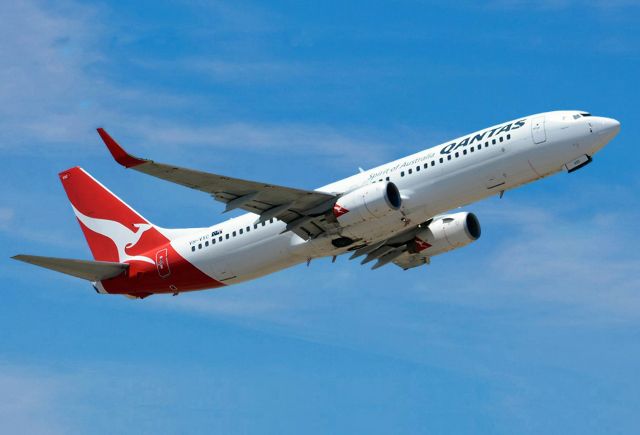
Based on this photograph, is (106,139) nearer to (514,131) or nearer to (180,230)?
(180,230)

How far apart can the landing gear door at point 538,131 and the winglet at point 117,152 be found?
675 inches

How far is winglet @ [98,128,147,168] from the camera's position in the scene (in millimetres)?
49438

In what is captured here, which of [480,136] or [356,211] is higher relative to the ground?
[480,136]

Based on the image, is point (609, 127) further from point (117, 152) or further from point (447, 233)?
point (117, 152)

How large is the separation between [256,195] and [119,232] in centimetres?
1302

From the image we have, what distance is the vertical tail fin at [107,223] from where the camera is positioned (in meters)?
62.9

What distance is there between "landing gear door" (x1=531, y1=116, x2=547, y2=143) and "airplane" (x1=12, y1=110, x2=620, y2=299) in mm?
44

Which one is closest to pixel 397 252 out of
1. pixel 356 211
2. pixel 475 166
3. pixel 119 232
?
pixel 356 211

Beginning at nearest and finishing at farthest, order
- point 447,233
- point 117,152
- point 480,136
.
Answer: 1. point 117,152
2. point 480,136
3. point 447,233

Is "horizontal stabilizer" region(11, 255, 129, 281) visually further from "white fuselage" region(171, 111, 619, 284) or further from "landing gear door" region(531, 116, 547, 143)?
"landing gear door" region(531, 116, 547, 143)

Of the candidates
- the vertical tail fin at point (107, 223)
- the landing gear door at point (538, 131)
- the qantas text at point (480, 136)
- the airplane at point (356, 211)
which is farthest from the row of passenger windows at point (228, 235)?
the landing gear door at point (538, 131)

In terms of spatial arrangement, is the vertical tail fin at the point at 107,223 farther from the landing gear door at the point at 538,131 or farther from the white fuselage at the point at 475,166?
the landing gear door at the point at 538,131

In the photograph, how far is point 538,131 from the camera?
53.7m

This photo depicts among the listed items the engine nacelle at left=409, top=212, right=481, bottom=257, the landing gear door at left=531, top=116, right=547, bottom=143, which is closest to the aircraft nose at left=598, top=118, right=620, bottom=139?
the landing gear door at left=531, top=116, right=547, bottom=143
